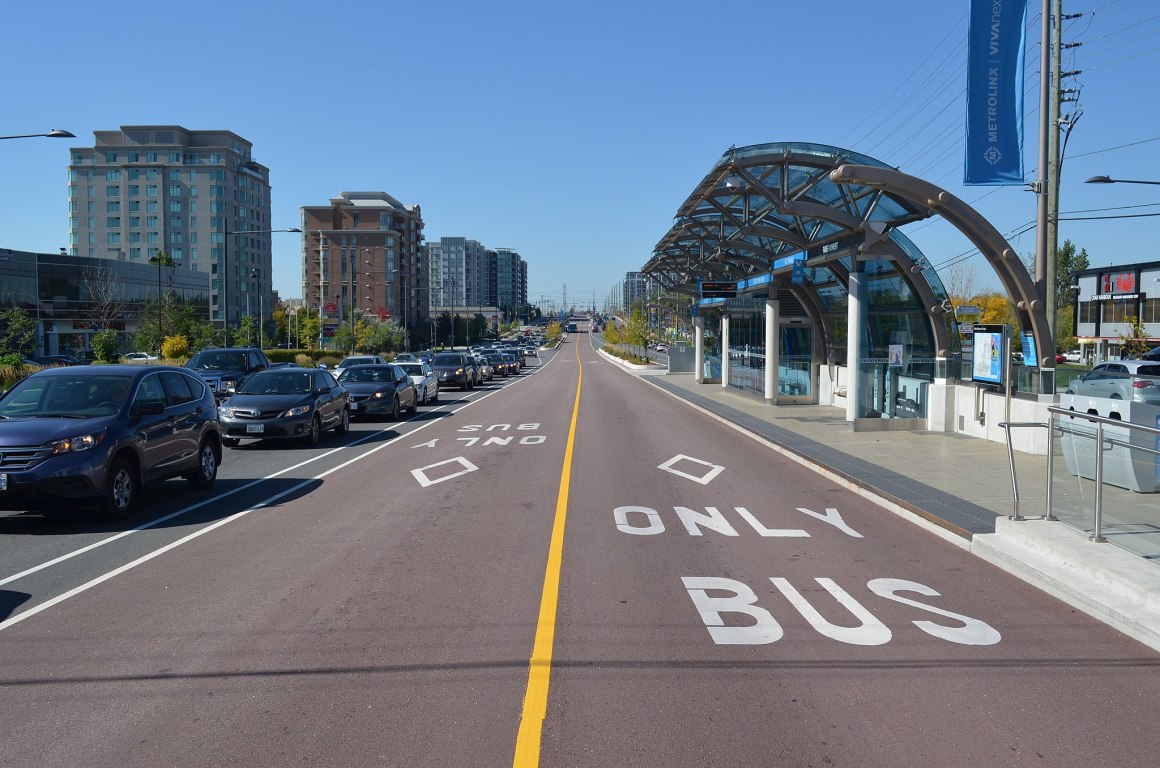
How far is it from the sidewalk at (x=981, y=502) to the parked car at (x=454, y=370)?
20534mm

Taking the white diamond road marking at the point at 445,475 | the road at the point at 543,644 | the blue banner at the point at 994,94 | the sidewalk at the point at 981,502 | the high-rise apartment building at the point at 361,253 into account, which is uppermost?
the high-rise apartment building at the point at 361,253

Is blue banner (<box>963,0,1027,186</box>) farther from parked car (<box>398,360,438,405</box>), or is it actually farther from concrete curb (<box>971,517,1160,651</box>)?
parked car (<box>398,360,438,405</box>)

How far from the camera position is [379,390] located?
971 inches

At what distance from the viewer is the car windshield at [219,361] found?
1075 inches

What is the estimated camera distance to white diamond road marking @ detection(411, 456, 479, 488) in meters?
13.6

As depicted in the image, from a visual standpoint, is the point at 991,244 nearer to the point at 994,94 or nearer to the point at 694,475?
the point at 994,94

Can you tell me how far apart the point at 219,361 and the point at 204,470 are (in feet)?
52.3

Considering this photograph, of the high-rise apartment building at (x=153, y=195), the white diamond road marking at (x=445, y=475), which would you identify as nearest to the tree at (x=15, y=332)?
the white diamond road marking at (x=445, y=475)

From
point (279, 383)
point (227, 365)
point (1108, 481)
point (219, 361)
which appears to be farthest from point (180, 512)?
point (219, 361)

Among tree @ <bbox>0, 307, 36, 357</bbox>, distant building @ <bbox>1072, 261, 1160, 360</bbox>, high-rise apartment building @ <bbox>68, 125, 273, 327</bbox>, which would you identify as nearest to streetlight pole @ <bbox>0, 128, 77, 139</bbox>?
tree @ <bbox>0, 307, 36, 357</bbox>

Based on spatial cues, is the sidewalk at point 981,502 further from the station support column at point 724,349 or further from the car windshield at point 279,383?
the station support column at point 724,349

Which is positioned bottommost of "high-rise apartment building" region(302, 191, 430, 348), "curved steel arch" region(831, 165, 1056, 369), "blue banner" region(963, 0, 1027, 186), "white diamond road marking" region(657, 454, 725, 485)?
"white diamond road marking" region(657, 454, 725, 485)

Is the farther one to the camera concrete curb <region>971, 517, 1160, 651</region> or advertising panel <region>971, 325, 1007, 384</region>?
advertising panel <region>971, 325, 1007, 384</region>

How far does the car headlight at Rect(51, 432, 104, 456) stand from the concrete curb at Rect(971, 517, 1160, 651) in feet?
31.0
